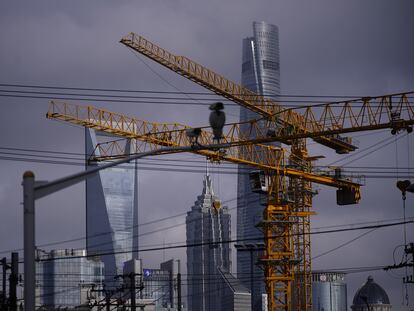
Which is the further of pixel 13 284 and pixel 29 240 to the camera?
pixel 13 284

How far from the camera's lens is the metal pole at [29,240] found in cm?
3550

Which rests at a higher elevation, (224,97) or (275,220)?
(224,97)

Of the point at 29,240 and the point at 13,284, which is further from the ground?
the point at 29,240

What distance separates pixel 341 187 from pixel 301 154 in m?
Result: 7.08

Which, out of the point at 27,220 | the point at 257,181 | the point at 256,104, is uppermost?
the point at 256,104

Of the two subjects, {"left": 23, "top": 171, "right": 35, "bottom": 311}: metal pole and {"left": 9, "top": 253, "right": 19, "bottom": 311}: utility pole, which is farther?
{"left": 9, "top": 253, "right": 19, "bottom": 311}: utility pole

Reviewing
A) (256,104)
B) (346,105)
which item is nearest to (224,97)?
(256,104)

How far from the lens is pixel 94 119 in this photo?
127000 mm

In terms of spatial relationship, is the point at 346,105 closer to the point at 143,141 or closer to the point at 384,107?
the point at 384,107

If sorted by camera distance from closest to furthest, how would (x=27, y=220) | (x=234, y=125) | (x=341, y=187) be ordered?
(x=27, y=220) < (x=234, y=125) < (x=341, y=187)

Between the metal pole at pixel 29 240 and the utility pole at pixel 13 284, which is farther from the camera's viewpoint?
the utility pole at pixel 13 284

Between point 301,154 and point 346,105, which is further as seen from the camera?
point 301,154

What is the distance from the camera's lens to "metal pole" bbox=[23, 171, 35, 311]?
3550 cm

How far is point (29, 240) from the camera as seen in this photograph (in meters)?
36.0
